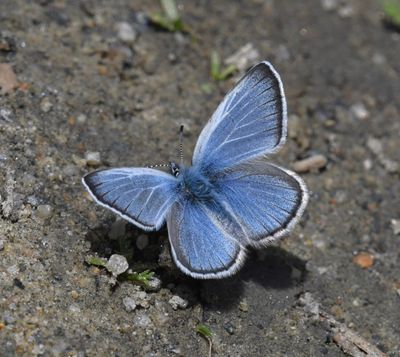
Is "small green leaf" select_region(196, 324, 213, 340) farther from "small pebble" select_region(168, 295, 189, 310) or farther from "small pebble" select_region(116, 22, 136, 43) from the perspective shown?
"small pebble" select_region(116, 22, 136, 43)

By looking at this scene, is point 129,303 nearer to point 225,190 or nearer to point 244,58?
point 225,190

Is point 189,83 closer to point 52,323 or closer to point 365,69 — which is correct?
point 365,69

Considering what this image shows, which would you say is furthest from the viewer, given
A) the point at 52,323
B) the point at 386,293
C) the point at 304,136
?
the point at 304,136

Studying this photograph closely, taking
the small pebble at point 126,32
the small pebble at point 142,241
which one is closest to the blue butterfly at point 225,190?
the small pebble at point 142,241

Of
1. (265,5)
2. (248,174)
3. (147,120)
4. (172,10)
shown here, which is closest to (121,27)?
(172,10)

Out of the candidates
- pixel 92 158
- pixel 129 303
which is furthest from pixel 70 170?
pixel 129 303

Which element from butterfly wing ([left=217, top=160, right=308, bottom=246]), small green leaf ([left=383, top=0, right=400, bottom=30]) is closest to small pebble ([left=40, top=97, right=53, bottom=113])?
butterfly wing ([left=217, top=160, right=308, bottom=246])

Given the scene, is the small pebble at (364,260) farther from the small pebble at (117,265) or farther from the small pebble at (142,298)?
the small pebble at (117,265)
